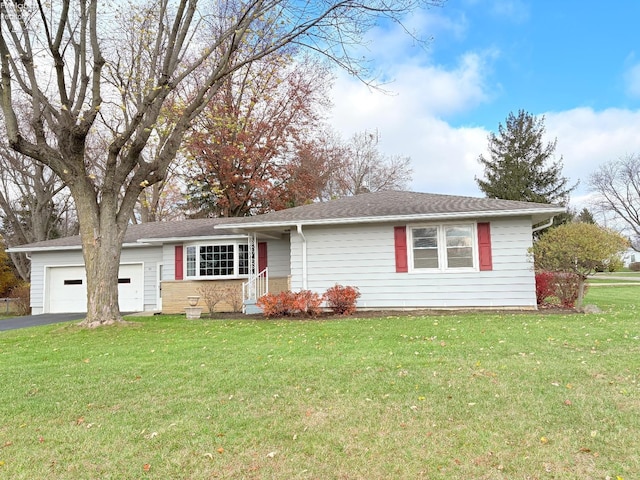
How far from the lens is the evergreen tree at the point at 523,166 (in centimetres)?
2878

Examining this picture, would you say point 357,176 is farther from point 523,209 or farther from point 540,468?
point 540,468

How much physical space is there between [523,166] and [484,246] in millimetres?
21303

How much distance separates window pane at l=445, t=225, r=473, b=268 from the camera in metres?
10.9

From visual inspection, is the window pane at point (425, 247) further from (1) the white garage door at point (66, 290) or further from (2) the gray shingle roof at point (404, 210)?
(1) the white garage door at point (66, 290)

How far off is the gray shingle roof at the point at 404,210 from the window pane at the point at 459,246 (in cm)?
64

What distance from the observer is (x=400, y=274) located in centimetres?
1125

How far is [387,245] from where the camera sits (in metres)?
11.4

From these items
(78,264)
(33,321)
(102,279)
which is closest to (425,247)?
(102,279)

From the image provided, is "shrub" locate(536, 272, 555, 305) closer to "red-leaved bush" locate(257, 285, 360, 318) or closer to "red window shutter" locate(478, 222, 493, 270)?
"red window shutter" locate(478, 222, 493, 270)

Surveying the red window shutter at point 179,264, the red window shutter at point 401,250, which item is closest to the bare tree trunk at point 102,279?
the red window shutter at point 179,264

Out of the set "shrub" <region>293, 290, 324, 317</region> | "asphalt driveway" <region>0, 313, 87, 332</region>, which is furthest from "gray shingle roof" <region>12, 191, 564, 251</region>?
"asphalt driveway" <region>0, 313, 87, 332</region>

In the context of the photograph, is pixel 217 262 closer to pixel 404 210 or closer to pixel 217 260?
pixel 217 260

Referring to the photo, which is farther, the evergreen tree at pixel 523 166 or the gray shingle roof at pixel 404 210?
the evergreen tree at pixel 523 166

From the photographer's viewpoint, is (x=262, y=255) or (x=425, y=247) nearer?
(x=425, y=247)
